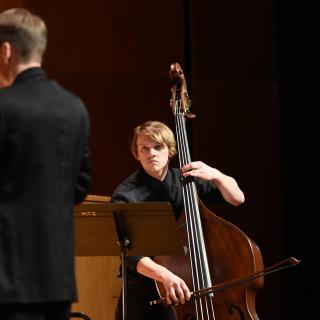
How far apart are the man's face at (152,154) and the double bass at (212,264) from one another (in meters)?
0.12

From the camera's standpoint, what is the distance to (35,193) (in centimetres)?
192

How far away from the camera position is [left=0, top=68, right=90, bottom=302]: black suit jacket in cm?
189

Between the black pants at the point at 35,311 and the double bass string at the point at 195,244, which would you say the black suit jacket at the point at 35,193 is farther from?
the double bass string at the point at 195,244

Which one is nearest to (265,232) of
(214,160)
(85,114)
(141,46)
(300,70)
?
(214,160)

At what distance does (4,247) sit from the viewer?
188 cm

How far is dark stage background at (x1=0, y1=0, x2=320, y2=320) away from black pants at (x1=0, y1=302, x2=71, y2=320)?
2828mm

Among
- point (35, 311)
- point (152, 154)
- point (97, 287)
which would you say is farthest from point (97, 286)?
point (35, 311)

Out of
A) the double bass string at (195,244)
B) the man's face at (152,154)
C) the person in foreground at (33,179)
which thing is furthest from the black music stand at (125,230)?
the person in foreground at (33,179)

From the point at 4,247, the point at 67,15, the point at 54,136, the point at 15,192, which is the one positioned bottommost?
the point at 4,247

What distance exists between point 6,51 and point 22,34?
2.3 inches

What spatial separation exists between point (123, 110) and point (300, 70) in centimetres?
115

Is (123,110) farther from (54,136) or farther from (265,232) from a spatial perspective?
(54,136)

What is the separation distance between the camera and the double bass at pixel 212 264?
3.01 meters

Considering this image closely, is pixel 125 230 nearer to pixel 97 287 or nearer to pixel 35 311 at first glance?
pixel 97 287
